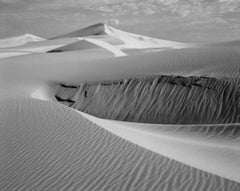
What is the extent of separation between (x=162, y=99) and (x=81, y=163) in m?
9.42

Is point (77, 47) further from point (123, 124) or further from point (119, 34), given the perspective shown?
point (119, 34)

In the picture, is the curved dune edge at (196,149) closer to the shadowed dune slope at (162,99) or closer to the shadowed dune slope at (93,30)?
the shadowed dune slope at (162,99)

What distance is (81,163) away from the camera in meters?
5.46

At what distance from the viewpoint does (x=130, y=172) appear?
512cm

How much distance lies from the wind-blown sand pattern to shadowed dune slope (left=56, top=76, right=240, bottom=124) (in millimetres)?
39

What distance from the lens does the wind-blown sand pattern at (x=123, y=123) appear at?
16.5 ft

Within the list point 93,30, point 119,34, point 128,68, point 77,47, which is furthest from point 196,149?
point 93,30

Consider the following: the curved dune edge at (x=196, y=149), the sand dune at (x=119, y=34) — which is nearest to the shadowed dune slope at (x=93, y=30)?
the sand dune at (x=119, y=34)

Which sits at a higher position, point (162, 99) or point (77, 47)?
point (77, 47)

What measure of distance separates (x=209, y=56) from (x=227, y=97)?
5.92 m

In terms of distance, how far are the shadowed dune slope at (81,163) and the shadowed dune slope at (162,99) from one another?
684 centimetres

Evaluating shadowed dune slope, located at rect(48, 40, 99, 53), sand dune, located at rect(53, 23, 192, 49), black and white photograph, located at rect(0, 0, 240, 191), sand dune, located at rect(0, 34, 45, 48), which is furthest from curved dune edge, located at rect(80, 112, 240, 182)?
sand dune, located at rect(0, 34, 45, 48)

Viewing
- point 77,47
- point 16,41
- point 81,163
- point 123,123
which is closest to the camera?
point 81,163

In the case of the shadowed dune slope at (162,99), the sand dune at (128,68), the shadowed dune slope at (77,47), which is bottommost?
the shadowed dune slope at (162,99)
